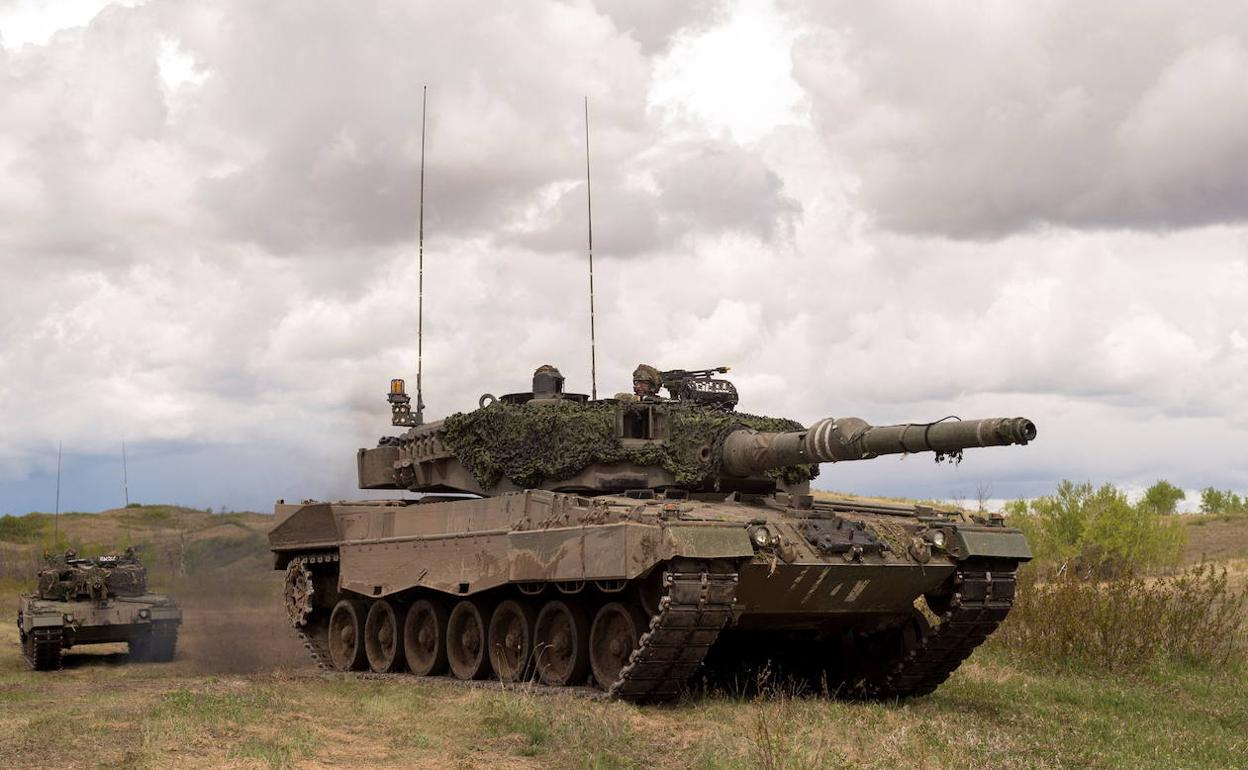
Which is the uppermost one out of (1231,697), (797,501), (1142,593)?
(797,501)

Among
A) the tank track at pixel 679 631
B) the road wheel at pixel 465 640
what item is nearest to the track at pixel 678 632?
the tank track at pixel 679 631

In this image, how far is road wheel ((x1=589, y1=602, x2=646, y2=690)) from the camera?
525 inches

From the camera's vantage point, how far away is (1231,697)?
16.2 meters

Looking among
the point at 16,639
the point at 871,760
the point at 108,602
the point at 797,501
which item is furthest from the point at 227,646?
the point at 871,760

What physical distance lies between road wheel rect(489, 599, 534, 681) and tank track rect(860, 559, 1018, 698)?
11.9 ft

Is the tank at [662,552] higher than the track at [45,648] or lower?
higher

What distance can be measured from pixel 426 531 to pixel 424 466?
955 millimetres

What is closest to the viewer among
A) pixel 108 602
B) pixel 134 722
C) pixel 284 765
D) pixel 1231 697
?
pixel 284 765

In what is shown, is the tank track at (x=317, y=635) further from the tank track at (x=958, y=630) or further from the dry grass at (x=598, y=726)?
the tank track at (x=958, y=630)

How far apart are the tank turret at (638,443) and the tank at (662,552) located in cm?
2

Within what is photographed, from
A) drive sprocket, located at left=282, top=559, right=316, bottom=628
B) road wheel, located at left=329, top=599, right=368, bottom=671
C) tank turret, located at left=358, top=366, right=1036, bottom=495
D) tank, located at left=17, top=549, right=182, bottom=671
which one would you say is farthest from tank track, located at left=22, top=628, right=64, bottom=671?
tank turret, located at left=358, top=366, right=1036, bottom=495

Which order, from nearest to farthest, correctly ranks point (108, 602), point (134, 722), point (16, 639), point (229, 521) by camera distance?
point (134, 722) → point (108, 602) → point (16, 639) → point (229, 521)

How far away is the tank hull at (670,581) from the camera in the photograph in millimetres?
12492

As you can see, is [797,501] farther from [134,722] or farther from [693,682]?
[134,722]
